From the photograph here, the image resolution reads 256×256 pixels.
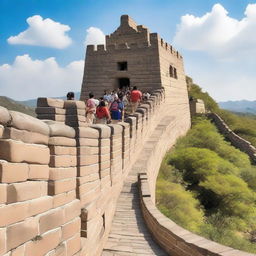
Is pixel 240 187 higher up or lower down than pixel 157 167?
lower down

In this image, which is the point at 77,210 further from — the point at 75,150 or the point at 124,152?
the point at 124,152

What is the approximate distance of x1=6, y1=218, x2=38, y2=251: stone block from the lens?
3.00 metres

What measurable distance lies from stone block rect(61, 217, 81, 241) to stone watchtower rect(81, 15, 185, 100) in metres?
14.3

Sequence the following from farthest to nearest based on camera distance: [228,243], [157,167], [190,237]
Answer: [157,167]
[228,243]
[190,237]

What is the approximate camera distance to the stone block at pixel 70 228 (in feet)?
14.1

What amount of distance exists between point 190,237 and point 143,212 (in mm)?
2310

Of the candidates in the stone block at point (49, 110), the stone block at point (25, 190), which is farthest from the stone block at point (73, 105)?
the stone block at point (25, 190)

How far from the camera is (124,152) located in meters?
9.54

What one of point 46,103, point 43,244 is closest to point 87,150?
point 46,103

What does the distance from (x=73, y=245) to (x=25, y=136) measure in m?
1.92

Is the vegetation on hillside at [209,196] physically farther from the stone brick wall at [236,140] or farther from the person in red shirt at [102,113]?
the stone brick wall at [236,140]

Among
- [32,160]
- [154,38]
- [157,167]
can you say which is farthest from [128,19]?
[32,160]

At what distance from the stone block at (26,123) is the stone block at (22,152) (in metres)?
0.15

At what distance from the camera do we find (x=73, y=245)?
461 centimetres
